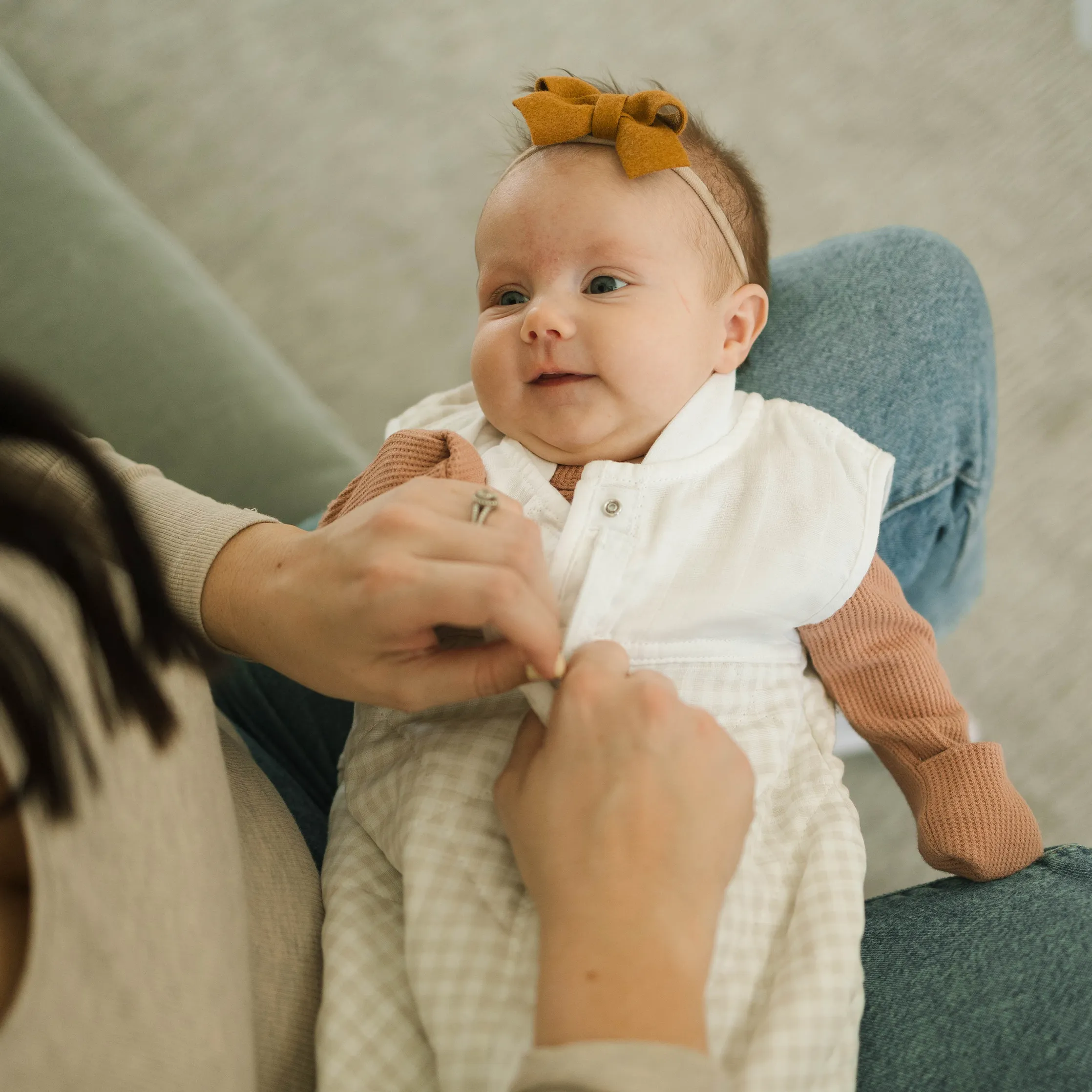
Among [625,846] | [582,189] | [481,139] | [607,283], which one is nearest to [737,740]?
[625,846]

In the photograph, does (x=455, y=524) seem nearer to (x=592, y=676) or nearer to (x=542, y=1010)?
(x=592, y=676)

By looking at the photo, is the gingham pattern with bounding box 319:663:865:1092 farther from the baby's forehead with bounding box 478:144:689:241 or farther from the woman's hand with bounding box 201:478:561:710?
the baby's forehead with bounding box 478:144:689:241

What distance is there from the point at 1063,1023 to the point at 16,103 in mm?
1664

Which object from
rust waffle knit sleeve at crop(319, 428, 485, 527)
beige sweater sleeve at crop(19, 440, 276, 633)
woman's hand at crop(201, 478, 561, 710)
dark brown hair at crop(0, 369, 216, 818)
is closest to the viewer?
dark brown hair at crop(0, 369, 216, 818)

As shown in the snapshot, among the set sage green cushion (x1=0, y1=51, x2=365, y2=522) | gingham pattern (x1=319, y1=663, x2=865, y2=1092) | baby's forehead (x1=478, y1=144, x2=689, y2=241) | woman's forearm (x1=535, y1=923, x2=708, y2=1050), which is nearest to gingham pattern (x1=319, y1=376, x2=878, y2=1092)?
gingham pattern (x1=319, y1=663, x2=865, y2=1092)

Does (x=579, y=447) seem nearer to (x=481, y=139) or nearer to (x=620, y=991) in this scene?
(x=620, y=991)

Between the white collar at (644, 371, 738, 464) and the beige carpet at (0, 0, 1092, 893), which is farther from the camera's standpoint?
the beige carpet at (0, 0, 1092, 893)

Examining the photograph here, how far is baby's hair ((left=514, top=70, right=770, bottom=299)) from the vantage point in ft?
3.35

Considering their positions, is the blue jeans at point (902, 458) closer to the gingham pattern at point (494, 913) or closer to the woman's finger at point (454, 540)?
the gingham pattern at point (494, 913)

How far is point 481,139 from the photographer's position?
7.45 ft

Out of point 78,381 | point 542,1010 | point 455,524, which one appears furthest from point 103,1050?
point 78,381

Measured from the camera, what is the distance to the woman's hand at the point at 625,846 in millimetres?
560

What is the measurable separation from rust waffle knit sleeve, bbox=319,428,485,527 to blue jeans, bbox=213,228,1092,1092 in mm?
259

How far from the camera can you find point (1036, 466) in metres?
1.76
